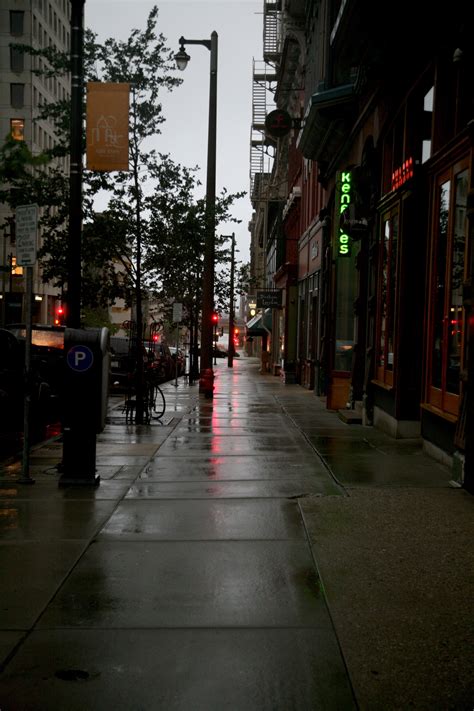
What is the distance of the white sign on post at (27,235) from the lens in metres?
8.62

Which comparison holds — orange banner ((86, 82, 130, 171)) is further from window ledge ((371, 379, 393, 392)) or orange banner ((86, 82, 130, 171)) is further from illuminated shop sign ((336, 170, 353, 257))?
illuminated shop sign ((336, 170, 353, 257))

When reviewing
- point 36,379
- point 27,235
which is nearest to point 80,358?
point 27,235

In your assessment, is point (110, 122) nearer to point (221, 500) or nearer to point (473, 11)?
point (473, 11)

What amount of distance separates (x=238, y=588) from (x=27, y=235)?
5.19 m

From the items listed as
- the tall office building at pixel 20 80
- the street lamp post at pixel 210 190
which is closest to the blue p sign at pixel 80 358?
the street lamp post at pixel 210 190

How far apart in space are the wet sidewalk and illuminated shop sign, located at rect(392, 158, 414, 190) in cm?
414

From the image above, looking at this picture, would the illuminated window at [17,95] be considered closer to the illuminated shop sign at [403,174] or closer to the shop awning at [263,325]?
the shop awning at [263,325]

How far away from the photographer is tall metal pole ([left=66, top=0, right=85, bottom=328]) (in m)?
9.12

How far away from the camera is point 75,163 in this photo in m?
9.20

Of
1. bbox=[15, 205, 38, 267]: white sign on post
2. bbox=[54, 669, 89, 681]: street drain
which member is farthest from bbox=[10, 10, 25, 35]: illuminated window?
bbox=[54, 669, 89, 681]: street drain

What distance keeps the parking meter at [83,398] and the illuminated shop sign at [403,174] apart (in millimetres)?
5137

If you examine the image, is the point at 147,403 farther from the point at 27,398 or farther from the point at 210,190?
the point at 210,190

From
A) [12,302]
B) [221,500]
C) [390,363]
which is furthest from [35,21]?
[221,500]

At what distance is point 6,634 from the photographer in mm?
4387
